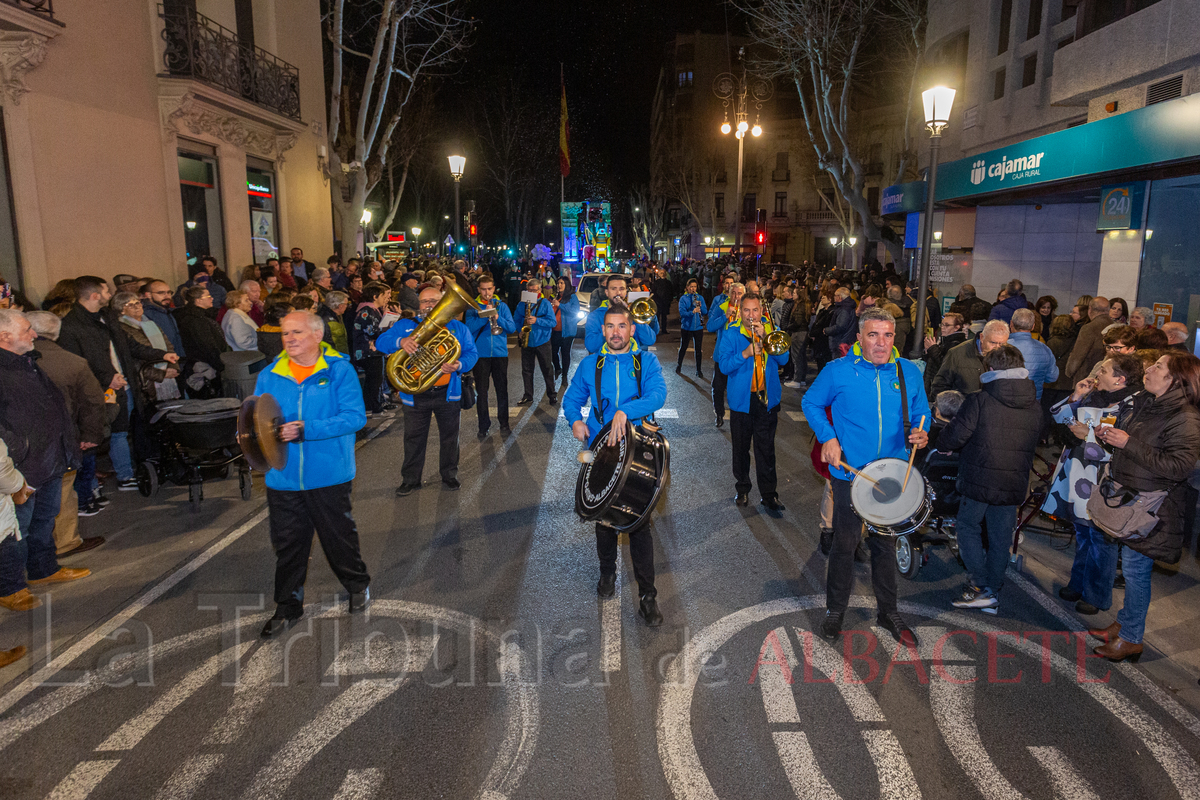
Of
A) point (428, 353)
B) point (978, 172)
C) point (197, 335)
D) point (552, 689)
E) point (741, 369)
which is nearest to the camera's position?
point (552, 689)

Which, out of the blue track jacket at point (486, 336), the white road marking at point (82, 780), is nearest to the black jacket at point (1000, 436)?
the white road marking at point (82, 780)

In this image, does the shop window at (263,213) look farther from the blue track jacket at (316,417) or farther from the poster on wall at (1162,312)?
the poster on wall at (1162,312)

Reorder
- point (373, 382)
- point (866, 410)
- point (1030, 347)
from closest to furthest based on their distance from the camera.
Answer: point (866, 410) → point (1030, 347) → point (373, 382)

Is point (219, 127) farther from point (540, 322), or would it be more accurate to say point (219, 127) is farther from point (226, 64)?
point (540, 322)

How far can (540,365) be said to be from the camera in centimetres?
1219

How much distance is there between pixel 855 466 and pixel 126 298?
6934mm

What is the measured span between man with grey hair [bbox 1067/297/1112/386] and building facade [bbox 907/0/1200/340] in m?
2.70

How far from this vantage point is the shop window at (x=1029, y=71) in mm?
17984

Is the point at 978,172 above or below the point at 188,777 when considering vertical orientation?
above

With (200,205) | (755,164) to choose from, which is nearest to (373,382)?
(200,205)

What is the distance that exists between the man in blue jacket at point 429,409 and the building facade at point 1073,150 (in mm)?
8978

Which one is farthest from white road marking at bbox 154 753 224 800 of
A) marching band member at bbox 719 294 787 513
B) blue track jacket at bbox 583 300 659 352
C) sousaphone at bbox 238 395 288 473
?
marching band member at bbox 719 294 787 513

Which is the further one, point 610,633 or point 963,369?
point 963,369

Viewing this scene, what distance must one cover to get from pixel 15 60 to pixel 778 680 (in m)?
12.2
